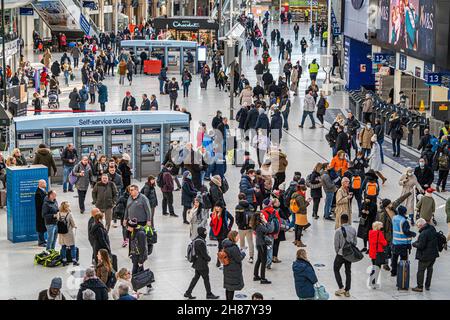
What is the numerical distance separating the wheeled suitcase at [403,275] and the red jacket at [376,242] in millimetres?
410

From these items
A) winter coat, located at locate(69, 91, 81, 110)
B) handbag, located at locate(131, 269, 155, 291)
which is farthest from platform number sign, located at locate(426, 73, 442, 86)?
handbag, located at locate(131, 269, 155, 291)

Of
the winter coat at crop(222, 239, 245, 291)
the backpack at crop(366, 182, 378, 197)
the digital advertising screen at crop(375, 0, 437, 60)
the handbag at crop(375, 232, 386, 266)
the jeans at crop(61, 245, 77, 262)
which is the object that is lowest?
the jeans at crop(61, 245, 77, 262)

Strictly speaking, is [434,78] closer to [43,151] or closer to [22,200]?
[43,151]

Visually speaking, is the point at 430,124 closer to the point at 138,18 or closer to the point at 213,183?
the point at 213,183

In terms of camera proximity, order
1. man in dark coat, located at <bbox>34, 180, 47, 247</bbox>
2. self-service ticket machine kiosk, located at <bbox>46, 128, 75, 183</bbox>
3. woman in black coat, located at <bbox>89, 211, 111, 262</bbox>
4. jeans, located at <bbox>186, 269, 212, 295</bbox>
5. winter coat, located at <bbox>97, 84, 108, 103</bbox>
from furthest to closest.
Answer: winter coat, located at <bbox>97, 84, 108, 103</bbox> → self-service ticket machine kiosk, located at <bbox>46, 128, 75, 183</bbox> → man in dark coat, located at <bbox>34, 180, 47, 247</bbox> → woman in black coat, located at <bbox>89, 211, 111, 262</bbox> → jeans, located at <bbox>186, 269, 212, 295</bbox>

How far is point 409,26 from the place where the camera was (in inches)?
1384

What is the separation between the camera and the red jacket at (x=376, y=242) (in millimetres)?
17781

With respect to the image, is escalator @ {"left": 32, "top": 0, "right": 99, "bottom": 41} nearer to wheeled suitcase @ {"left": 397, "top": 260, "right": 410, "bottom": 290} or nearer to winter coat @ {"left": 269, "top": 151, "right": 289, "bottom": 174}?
winter coat @ {"left": 269, "top": 151, "right": 289, "bottom": 174}

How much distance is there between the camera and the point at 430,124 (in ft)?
107

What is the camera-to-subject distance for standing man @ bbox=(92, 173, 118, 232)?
20.9 m

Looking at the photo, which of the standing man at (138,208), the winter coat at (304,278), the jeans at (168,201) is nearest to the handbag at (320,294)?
the winter coat at (304,278)

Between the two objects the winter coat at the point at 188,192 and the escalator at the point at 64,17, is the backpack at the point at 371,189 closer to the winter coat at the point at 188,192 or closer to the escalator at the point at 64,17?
the winter coat at the point at 188,192

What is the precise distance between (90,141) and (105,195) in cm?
672

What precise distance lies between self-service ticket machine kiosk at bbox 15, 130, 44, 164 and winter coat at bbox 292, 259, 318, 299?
12.9m
